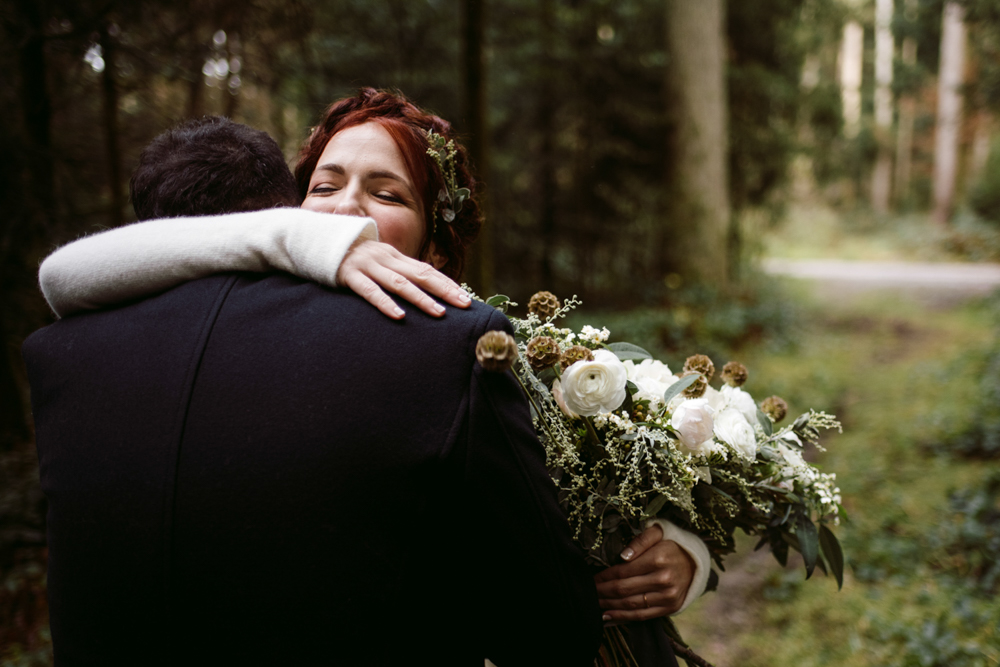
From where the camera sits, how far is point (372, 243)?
3.79ft

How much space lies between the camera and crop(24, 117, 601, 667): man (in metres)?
0.97

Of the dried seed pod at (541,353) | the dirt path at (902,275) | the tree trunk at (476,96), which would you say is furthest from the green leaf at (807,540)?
the dirt path at (902,275)

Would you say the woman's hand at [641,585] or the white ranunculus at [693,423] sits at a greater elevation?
the white ranunculus at [693,423]

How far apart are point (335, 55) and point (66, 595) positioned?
26.7 feet

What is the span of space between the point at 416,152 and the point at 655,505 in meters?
1.12

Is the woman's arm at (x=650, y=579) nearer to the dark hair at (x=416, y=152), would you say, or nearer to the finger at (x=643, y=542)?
the finger at (x=643, y=542)

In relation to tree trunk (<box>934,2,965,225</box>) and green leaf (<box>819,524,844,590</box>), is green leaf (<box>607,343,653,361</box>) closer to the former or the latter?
green leaf (<box>819,524,844,590</box>)

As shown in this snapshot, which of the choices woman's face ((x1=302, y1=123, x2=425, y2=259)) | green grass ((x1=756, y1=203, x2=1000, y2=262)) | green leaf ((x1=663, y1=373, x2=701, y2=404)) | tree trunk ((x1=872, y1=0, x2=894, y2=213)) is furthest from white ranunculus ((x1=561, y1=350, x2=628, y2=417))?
tree trunk ((x1=872, y1=0, x2=894, y2=213))

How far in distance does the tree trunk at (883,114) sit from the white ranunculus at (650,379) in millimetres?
26335

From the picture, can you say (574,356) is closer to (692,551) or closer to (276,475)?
(692,551)

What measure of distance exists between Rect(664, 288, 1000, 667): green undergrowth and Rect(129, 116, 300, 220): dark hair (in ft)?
12.6

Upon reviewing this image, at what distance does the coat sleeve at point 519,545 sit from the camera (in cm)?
102

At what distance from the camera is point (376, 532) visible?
99 cm

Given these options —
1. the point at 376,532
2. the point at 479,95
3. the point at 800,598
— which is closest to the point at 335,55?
the point at 479,95
